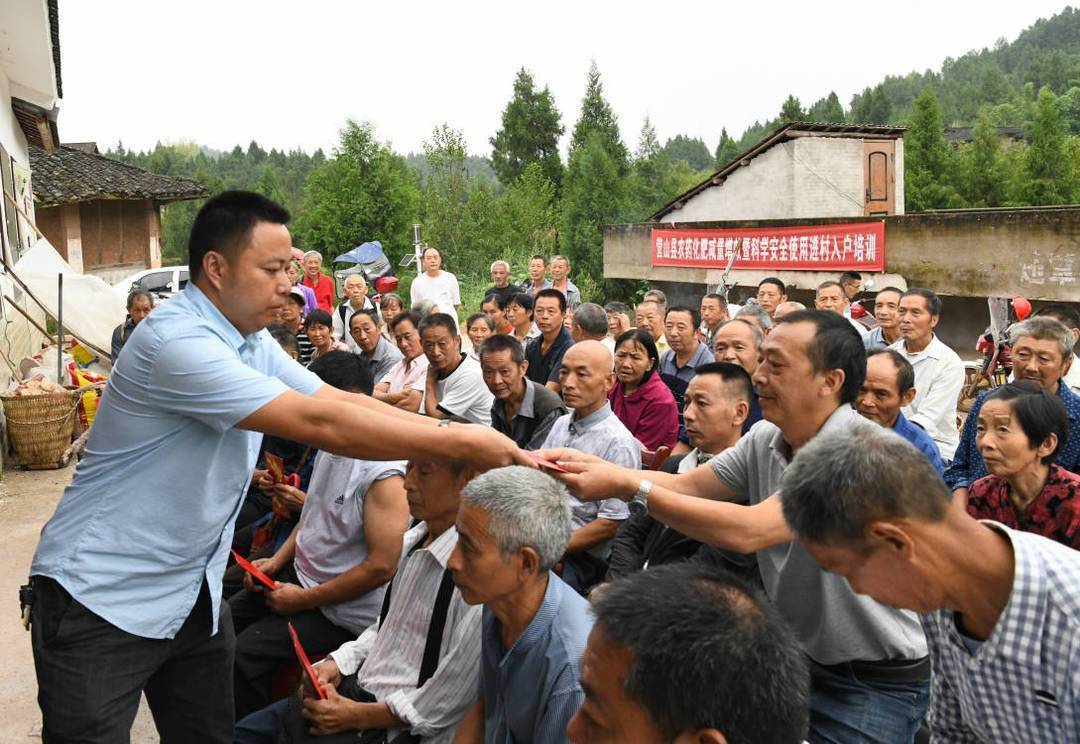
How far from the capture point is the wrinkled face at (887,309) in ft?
22.9

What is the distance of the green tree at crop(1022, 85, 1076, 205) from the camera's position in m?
30.6

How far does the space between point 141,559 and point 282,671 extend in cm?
141

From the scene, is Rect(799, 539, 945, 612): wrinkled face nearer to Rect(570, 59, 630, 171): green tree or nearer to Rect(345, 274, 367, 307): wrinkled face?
Rect(345, 274, 367, 307): wrinkled face

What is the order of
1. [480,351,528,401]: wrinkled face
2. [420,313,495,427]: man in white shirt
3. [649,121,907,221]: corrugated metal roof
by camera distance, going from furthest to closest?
[649,121,907,221]: corrugated metal roof → [420,313,495,427]: man in white shirt → [480,351,528,401]: wrinkled face

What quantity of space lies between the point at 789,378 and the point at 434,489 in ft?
3.84

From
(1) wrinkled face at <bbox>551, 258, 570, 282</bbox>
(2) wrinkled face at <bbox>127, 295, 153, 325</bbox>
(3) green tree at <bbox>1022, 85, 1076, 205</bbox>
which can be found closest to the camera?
(2) wrinkled face at <bbox>127, 295, 153, 325</bbox>

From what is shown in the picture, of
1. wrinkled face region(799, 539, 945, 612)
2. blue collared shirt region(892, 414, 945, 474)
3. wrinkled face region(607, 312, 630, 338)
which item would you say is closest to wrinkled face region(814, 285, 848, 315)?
wrinkled face region(607, 312, 630, 338)

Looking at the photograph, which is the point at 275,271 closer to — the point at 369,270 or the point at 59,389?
the point at 59,389

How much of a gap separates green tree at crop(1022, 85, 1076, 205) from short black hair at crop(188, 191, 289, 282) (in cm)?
3354

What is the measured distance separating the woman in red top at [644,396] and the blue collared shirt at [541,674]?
2.88m

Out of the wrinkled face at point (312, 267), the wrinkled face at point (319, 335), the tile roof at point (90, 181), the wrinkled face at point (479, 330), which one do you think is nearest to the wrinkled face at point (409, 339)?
the wrinkled face at point (479, 330)

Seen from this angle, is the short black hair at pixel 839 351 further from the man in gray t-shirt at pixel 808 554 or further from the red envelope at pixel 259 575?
the red envelope at pixel 259 575

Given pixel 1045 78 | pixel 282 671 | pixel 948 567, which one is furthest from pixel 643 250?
pixel 1045 78

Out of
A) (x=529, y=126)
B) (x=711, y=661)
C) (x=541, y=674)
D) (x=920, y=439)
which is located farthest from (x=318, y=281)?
(x=529, y=126)
